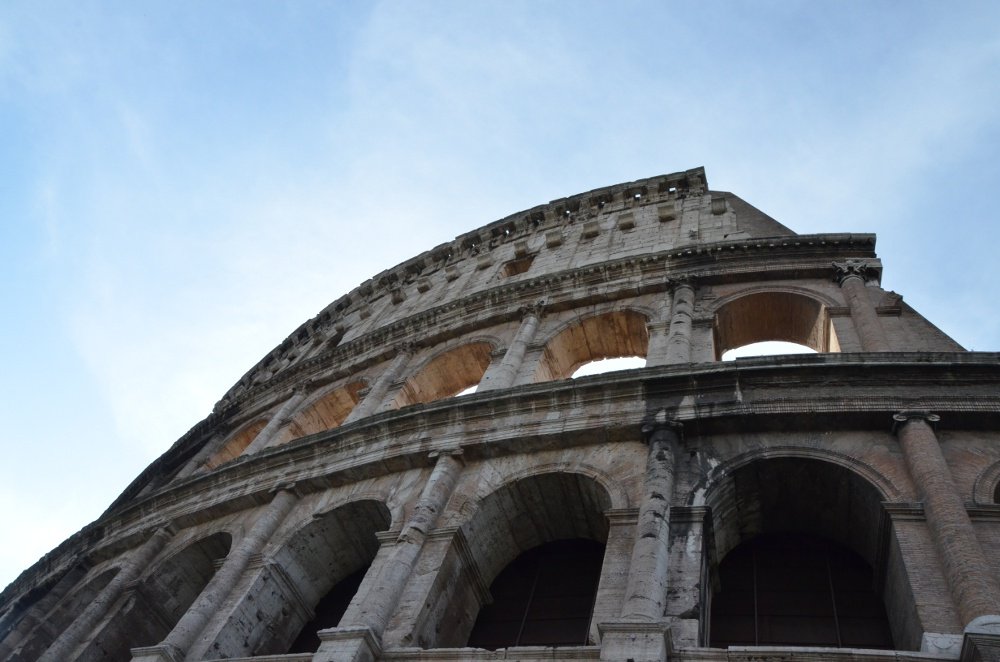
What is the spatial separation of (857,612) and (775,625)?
2.90 ft

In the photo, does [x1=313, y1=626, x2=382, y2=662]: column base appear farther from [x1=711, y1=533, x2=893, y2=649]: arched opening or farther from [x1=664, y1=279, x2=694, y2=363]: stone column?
[x1=664, y1=279, x2=694, y2=363]: stone column

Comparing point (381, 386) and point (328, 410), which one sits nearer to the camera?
point (381, 386)

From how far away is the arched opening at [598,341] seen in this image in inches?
604

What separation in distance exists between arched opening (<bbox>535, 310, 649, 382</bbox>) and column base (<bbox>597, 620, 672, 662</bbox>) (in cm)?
775

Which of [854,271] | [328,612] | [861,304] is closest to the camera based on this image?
[328,612]

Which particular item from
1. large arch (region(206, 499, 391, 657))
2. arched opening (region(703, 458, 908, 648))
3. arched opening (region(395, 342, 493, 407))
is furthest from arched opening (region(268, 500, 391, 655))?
arched opening (region(703, 458, 908, 648))

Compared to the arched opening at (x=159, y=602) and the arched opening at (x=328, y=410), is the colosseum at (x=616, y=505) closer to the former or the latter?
the arched opening at (x=159, y=602)

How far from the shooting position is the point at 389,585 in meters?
9.47

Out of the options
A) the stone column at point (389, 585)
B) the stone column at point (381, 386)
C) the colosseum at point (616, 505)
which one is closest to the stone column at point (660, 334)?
the colosseum at point (616, 505)

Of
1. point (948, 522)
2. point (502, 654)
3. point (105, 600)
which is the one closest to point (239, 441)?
point (105, 600)

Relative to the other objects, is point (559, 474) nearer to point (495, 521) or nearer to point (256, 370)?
point (495, 521)

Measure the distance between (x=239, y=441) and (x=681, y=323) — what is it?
11220mm

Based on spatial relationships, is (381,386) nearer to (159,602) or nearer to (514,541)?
(159,602)

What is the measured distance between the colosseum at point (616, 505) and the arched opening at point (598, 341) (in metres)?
0.05
